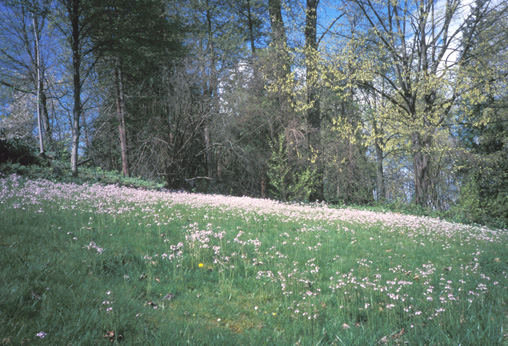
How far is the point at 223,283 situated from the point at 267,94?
16378 millimetres

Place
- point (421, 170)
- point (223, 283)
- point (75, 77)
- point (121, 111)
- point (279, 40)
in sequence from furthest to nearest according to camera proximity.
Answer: point (279, 40)
point (121, 111)
point (421, 170)
point (75, 77)
point (223, 283)

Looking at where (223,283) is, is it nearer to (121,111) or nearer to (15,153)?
(15,153)

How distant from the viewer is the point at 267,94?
63.7ft

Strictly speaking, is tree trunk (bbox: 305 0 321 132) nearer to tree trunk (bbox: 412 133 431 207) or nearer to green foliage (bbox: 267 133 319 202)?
green foliage (bbox: 267 133 319 202)

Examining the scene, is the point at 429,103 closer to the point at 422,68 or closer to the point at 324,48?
the point at 422,68

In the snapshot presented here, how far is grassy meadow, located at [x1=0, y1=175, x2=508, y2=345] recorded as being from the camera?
2906 millimetres

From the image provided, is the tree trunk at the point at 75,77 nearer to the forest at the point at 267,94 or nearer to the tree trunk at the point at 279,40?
the forest at the point at 267,94

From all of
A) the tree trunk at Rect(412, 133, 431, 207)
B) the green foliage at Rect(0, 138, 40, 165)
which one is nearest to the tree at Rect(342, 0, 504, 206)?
the tree trunk at Rect(412, 133, 431, 207)

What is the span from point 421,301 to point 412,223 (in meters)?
7.83

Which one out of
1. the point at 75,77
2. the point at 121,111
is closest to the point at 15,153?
the point at 75,77

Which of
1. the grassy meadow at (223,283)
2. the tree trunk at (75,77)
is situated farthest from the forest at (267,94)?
the grassy meadow at (223,283)

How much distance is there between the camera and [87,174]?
603 inches

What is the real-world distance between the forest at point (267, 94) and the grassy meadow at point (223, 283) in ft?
28.9

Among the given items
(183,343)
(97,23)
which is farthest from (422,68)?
(183,343)
